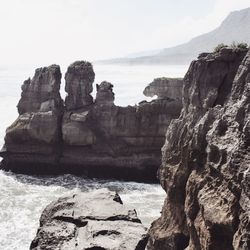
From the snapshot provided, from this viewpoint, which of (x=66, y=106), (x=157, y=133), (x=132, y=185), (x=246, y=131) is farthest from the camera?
(x=66, y=106)

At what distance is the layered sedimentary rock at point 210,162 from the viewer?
55.7ft

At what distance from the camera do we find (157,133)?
57656mm

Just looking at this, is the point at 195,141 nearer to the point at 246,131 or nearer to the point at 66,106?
the point at 246,131

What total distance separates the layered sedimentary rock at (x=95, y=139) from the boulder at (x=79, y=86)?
4.49ft

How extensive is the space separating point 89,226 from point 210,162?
228 inches

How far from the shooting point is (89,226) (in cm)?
1956

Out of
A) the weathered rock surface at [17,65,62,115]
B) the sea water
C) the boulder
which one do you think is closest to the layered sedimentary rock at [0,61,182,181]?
the weathered rock surface at [17,65,62,115]

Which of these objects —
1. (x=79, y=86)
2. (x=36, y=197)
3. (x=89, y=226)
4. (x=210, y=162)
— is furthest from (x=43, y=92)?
(x=210, y=162)

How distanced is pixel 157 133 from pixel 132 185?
7786mm

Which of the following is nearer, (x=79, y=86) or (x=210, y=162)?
(x=210, y=162)

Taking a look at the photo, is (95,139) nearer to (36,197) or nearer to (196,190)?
(36,197)

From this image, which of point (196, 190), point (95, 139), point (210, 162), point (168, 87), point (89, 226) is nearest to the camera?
point (89, 226)

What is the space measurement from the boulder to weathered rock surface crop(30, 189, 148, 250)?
38.2 meters

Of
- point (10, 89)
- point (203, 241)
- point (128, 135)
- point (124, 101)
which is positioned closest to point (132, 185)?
point (128, 135)
